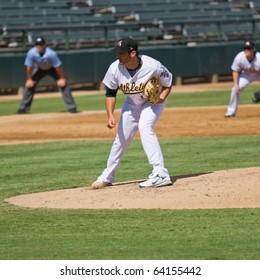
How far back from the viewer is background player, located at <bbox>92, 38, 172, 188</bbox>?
37.3 feet

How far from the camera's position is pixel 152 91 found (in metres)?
11.4

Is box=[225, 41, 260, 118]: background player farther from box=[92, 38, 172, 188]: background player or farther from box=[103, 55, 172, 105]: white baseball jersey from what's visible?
box=[103, 55, 172, 105]: white baseball jersey

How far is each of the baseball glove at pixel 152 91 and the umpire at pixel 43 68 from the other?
1206 cm

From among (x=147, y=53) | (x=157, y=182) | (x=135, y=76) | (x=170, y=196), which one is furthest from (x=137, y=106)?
(x=147, y=53)

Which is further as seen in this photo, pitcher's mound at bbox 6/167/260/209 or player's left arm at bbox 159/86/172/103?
player's left arm at bbox 159/86/172/103

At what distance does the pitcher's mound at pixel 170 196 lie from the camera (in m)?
10.5

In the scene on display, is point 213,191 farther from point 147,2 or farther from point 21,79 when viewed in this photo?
point 147,2

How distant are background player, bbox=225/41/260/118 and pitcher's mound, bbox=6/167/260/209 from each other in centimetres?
940

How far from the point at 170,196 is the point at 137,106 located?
130 centimetres

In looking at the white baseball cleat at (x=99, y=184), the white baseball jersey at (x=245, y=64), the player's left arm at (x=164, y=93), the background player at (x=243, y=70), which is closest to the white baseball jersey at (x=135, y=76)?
the player's left arm at (x=164, y=93)

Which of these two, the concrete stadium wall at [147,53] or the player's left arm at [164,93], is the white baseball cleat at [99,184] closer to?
the player's left arm at [164,93]

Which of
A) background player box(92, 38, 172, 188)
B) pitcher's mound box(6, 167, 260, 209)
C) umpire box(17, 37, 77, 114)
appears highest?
background player box(92, 38, 172, 188)

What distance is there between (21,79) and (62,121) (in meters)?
8.32

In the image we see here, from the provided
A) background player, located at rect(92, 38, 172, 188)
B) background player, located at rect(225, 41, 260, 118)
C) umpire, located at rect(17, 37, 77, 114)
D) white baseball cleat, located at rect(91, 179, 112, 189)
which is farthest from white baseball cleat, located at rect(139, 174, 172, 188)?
umpire, located at rect(17, 37, 77, 114)
